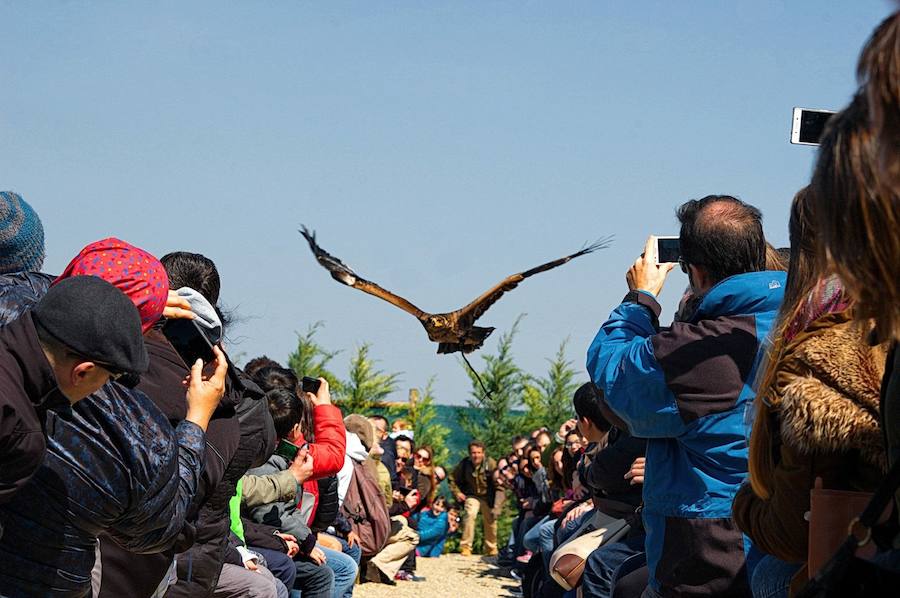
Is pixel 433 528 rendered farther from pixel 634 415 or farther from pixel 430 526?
pixel 634 415

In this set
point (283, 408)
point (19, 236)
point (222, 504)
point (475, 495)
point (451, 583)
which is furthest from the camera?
point (475, 495)

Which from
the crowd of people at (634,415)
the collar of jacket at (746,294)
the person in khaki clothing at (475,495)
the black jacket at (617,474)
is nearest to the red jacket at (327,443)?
the crowd of people at (634,415)

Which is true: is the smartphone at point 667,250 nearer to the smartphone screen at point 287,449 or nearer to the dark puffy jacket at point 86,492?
the dark puffy jacket at point 86,492

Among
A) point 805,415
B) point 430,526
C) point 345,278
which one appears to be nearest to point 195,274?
point 805,415

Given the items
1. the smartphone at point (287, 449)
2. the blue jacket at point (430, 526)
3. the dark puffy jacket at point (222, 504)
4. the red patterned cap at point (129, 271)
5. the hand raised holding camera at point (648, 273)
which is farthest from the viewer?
the blue jacket at point (430, 526)

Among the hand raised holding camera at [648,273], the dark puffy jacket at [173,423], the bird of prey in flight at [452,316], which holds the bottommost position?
the bird of prey in flight at [452,316]

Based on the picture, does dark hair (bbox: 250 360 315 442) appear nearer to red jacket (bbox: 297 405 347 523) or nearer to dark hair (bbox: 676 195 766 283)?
red jacket (bbox: 297 405 347 523)

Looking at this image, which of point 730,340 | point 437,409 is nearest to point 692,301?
point 730,340

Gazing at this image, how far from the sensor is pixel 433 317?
12422mm

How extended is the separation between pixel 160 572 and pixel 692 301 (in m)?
2.08

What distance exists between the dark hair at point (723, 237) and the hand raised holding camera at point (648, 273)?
0.74ft

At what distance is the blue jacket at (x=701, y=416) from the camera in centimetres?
375

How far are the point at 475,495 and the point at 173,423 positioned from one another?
18820 mm

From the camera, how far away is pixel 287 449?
685cm
